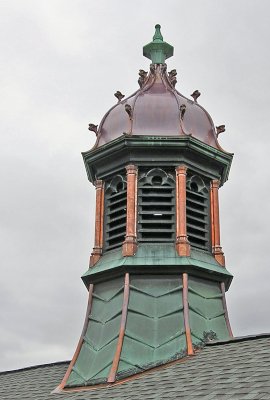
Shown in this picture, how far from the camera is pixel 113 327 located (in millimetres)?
16891

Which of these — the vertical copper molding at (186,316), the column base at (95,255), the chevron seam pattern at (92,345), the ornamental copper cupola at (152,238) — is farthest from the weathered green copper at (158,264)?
the chevron seam pattern at (92,345)

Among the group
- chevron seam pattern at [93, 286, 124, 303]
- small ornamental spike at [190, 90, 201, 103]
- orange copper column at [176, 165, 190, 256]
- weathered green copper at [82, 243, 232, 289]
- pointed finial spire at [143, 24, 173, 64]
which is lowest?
chevron seam pattern at [93, 286, 124, 303]

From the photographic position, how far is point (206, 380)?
1312cm

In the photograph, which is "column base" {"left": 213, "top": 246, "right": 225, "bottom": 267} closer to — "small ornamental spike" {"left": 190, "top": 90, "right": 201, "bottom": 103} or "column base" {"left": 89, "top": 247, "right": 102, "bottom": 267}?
"column base" {"left": 89, "top": 247, "right": 102, "bottom": 267}

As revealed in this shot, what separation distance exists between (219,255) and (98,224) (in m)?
2.96

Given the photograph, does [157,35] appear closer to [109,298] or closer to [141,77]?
[141,77]

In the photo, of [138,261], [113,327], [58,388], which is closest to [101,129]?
[138,261]

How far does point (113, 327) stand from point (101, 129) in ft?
17.6

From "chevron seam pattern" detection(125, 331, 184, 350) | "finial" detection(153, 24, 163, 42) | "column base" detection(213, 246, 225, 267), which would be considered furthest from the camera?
"finial" detection(153, 24, 163, 42)

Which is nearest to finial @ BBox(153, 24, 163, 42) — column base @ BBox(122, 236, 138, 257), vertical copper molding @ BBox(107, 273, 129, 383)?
column base @ BBox(122, 236, 138, 257)

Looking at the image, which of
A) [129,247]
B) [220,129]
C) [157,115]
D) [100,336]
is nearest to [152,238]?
[129,247]

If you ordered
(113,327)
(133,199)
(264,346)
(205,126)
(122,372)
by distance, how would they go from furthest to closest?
(205,126)
(133,199)
(113,327)
(122,372)
(264,346)

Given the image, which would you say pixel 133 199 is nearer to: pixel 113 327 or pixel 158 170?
pixel 158 170

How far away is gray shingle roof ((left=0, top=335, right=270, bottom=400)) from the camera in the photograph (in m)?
12.1
